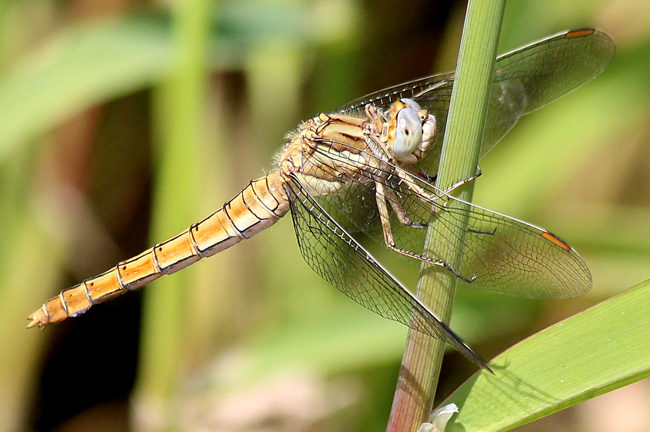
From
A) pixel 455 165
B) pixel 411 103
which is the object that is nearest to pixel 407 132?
pixel 411 103

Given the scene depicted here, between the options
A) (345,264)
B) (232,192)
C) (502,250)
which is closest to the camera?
(502,250)

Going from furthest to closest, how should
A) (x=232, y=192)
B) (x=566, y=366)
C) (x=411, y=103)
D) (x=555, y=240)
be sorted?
(x=232, y=192) → (x=411, y=103) → (x=555, y=240) → (x=566, y=366)

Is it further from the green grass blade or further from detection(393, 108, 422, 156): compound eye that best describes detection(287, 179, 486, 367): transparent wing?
detection(393, 108, 422, 156): compound eye

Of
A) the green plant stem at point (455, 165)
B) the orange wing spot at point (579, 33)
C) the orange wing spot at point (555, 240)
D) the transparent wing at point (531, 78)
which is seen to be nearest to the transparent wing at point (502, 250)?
the orange wing spot at point (555, 240)

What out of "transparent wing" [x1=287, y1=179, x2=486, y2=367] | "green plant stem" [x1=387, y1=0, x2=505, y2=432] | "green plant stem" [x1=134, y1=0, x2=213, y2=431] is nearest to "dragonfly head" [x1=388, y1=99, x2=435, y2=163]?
"transparent wing" [x1=287, y1=179, x2=486, y2=367]

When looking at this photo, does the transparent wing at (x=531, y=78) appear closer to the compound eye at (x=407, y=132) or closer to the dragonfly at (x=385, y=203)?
the dragonfly at (x=385, y=203)

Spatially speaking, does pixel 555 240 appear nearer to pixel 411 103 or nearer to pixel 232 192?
pixel 411 103
